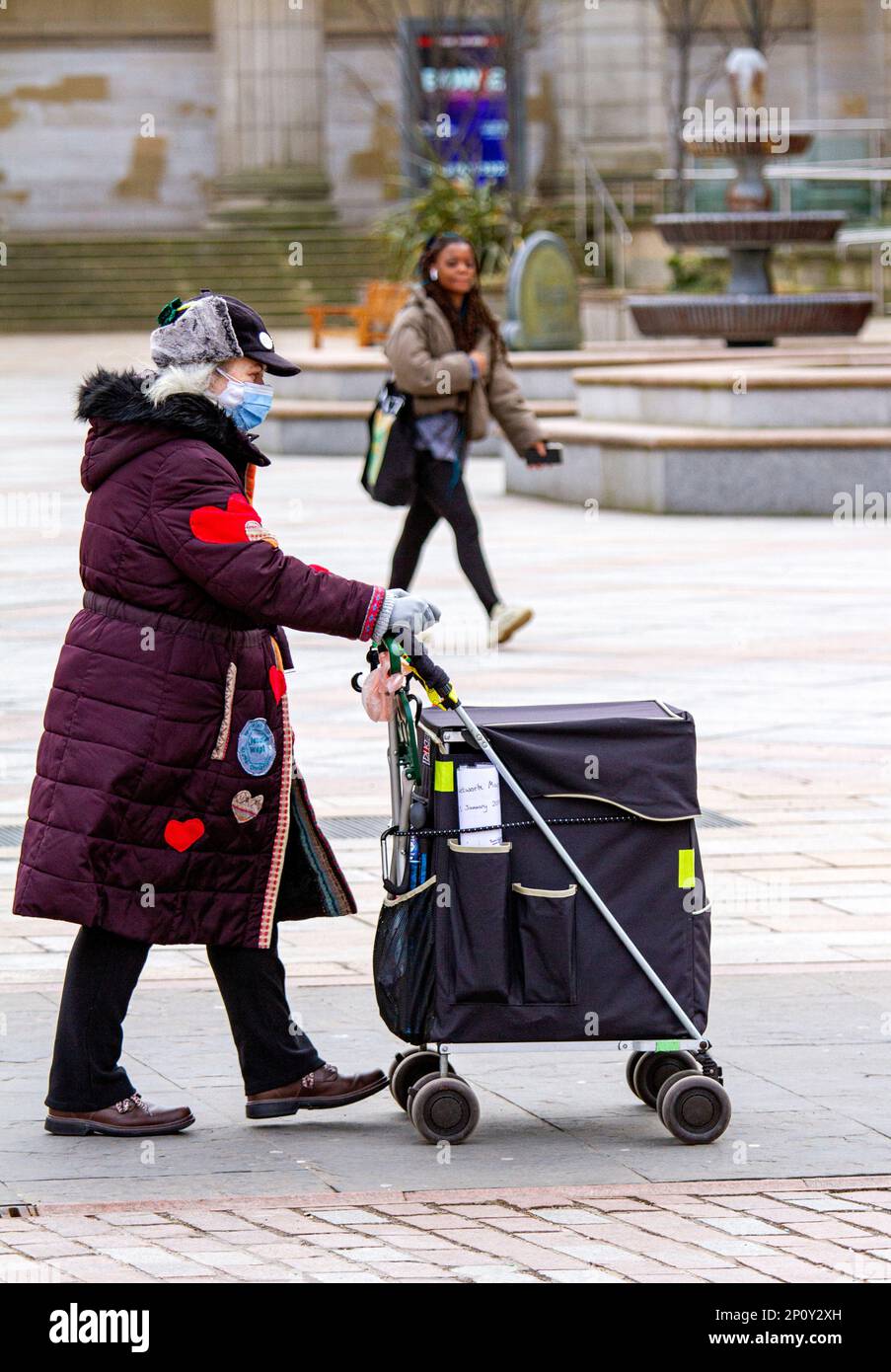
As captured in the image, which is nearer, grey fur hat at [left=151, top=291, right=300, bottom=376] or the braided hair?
grey fur hat at [left=151, top=291, right=300, bottom=376]

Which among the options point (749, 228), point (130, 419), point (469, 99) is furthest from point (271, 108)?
point (130, 419)

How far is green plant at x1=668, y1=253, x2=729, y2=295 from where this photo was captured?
33875mm

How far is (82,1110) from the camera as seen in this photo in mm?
5211

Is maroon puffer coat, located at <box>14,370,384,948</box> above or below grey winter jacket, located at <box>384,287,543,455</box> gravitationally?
below

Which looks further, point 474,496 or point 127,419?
point 474,496

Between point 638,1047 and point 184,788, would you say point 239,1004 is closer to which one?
point 184,788

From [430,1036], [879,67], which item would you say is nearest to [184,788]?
[430,1036]

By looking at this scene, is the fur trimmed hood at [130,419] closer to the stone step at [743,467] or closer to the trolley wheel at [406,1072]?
the trolley wheel at [406,1072]

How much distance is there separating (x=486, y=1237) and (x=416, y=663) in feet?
3.86

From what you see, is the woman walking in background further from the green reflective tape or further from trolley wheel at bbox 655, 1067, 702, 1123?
trolley wheel at bbox 655, 1067, 702, 1123

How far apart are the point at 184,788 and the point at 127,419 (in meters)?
0.76

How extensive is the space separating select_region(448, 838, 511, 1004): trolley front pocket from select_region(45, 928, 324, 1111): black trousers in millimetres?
446

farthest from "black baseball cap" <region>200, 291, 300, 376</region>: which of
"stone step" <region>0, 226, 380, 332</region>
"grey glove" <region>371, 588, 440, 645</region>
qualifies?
"stone step" <region>0, 226, 380, 332</region>
